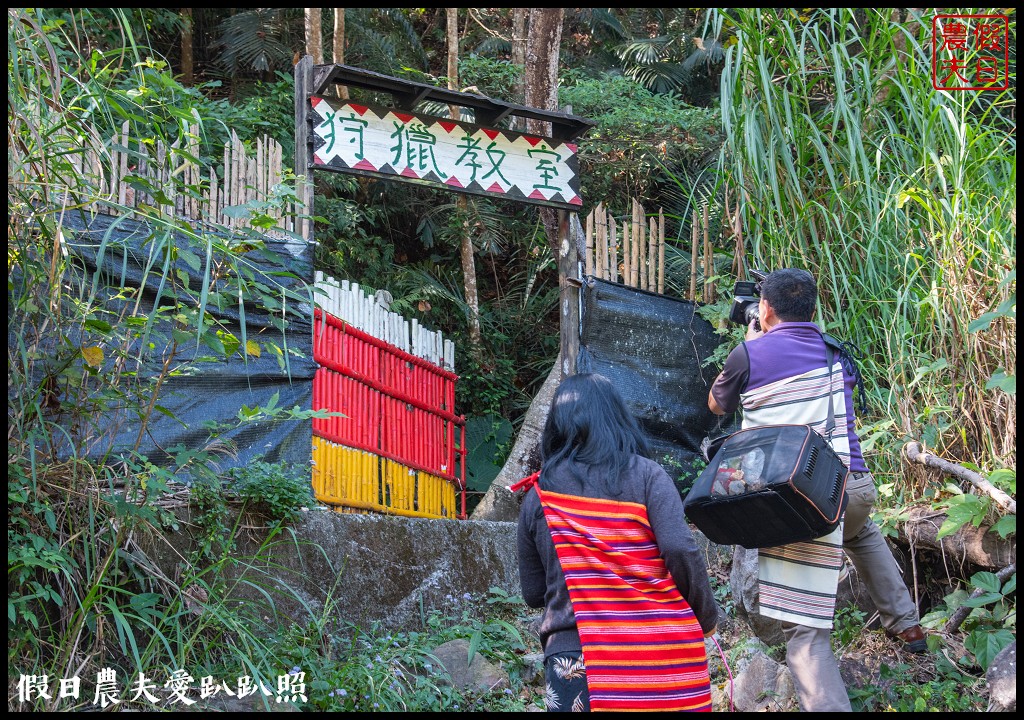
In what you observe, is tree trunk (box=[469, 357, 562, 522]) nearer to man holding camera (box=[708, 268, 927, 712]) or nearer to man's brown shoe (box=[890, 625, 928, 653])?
man holding camera (box=[708, 268, 927, 712])

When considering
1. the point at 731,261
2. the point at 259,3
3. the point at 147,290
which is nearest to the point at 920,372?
the point at 731,261

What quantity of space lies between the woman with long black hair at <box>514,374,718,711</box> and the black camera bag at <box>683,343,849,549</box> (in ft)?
1.26

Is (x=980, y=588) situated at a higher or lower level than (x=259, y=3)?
lower

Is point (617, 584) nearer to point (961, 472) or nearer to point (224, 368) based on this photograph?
point (961, 472)

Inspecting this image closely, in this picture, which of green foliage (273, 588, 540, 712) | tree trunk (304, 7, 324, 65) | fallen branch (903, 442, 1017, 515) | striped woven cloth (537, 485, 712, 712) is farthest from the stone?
tree trunk (304, 7, 324, 65)

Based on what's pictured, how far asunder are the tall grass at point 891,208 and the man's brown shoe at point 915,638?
0.84 meters

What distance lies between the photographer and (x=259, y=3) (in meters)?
9.57

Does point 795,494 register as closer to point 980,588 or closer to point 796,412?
point 796,412

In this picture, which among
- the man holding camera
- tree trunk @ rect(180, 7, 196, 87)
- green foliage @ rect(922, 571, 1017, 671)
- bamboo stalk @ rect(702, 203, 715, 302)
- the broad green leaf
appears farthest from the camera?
tree trunk @ rect(180, 7, 196, 87)

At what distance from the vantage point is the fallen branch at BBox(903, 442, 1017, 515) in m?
3.42

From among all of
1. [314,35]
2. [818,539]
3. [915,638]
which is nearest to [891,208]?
[915,638]

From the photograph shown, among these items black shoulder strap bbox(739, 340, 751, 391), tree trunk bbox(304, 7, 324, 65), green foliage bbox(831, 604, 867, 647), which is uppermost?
tree trunk bbox(304, 7, 324, 65)

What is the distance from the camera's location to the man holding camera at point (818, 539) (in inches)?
111

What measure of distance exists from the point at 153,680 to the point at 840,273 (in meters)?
3.70
